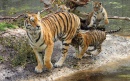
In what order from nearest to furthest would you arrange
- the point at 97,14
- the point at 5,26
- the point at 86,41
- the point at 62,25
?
the point at 62,25 → the point at 86,41 → the point at 5,26 → the point at 97,14

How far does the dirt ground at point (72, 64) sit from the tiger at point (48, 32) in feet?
0.63

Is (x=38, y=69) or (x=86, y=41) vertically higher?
(x=86, y=41)

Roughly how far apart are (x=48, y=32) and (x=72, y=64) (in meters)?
1.10

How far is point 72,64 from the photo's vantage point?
7449 mm

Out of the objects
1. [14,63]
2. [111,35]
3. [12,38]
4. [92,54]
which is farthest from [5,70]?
[111,35]

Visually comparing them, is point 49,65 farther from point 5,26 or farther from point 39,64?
point 5,26

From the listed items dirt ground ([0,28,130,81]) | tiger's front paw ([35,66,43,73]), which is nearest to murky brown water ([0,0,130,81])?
dirt ground ([0,28,130,81])

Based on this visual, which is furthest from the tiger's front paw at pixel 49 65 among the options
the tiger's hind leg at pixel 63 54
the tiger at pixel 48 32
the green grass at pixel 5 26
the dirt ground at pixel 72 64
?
the green grass at pixel 5 26

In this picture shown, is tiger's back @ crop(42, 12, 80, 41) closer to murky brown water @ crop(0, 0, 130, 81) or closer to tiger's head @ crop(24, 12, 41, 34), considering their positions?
tiger's head @ crop(24, 12, 41, 34)

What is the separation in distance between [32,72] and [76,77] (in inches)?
35.5

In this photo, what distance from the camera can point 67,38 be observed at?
7.38 m

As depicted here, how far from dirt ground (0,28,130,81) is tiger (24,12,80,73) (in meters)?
0.19

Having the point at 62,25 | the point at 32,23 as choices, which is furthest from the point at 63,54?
the point at 32,23

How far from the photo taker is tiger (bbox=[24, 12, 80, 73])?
20.8 ft
